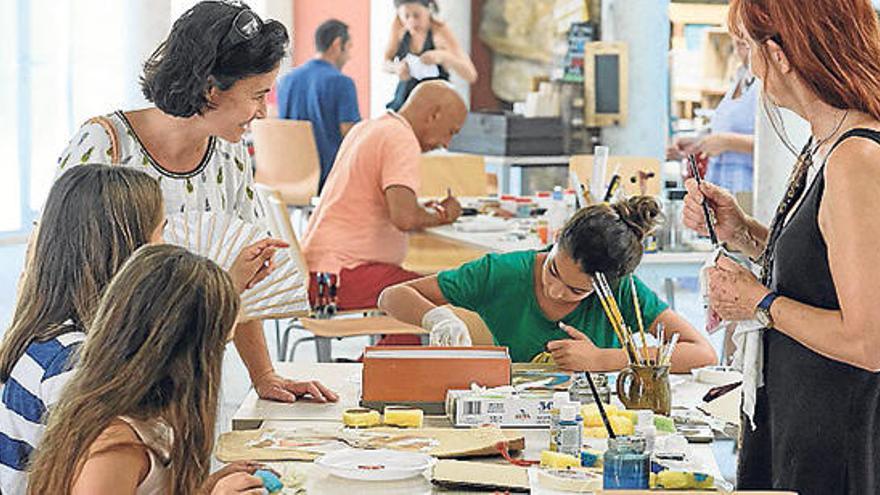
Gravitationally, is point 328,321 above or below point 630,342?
below

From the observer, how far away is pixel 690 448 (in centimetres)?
304

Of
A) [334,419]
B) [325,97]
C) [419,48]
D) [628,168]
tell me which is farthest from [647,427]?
[419,48]

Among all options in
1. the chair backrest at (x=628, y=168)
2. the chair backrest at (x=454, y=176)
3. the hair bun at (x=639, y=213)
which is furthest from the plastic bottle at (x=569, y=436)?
the chair backrest at (x=454, y=176)

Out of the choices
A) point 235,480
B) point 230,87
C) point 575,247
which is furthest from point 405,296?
point 235,480

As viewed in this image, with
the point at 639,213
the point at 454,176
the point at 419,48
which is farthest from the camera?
the point at 419,48

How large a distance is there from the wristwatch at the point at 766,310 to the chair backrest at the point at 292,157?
21.8ft

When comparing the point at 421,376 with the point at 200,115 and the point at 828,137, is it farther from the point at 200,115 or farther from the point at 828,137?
the point at 828,137

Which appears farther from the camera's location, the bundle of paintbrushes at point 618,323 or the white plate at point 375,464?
the bundle of paintbrushes at point 618,323

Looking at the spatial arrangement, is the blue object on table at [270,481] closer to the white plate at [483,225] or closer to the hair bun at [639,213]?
the hair bun at [639,213]

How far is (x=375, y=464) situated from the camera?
276 centimetres

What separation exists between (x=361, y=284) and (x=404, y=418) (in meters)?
2.99

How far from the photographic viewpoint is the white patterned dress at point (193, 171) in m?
3.30

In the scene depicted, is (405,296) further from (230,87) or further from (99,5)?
(99,5)

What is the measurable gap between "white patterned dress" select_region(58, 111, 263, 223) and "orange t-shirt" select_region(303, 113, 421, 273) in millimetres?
2433
